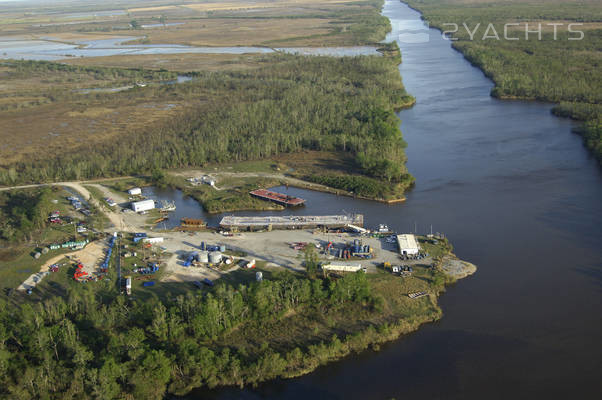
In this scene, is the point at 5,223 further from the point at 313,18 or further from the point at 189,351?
the point at 313,18

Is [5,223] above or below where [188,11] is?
below

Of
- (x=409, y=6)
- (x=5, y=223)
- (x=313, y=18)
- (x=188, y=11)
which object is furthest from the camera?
(x=188, y=11)

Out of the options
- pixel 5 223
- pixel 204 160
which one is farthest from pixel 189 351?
pixel 204 160

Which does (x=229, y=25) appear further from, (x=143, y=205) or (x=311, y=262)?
(x=311, y=262)

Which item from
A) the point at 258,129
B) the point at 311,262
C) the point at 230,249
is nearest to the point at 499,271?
the point at 311,262

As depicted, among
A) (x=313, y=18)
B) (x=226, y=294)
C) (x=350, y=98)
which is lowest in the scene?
(x=226, y=294)

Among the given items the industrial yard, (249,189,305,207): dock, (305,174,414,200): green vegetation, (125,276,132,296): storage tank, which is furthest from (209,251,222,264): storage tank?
(305,174,414,200): green vegetation

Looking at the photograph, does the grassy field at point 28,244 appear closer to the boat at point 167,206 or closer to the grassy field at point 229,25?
the boat at point 167,206

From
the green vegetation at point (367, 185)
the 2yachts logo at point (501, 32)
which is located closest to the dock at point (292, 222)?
the green vegetation at point (367, 185)
